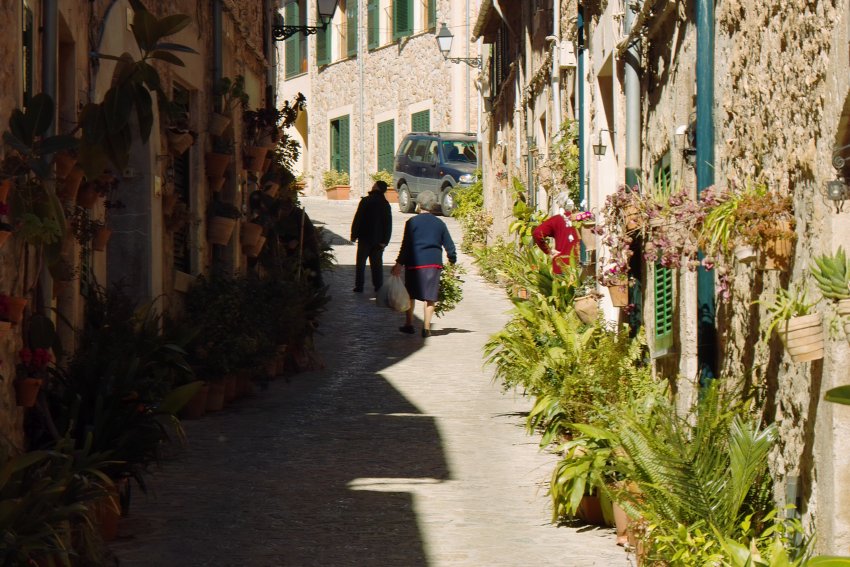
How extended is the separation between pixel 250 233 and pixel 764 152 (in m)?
8.20

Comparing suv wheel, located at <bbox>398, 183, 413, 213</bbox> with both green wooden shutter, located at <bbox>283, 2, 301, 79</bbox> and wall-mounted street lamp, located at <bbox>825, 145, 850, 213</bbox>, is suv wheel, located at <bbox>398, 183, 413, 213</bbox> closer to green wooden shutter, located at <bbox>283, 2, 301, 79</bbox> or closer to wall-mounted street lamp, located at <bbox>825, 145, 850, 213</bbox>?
green wooden shutter, located at <bbox>283, 2, 301, 79</bbox>

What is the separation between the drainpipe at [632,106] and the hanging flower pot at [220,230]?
4047mm

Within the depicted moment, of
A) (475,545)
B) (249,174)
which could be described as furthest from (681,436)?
(249,174)

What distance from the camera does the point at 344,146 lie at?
34.6 meters

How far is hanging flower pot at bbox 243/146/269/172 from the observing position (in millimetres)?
13617

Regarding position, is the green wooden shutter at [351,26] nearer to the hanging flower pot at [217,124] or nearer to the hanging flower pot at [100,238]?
the hanging flower pot at [217,124]

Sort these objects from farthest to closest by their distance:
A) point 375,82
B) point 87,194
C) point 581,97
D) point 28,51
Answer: point 375,82 < point 581,97 < point 87,194 < point 28,51

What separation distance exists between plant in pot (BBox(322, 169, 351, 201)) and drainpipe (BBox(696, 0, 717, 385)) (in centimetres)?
2682

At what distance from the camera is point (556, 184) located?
587 inches

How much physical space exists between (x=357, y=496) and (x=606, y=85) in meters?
5.12

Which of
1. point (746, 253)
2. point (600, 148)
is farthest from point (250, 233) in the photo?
point (746, 253)

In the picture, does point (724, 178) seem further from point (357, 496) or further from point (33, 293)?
point (33, 293)

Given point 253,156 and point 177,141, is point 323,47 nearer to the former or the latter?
point 253,156

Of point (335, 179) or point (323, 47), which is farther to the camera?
point (323, 47)
